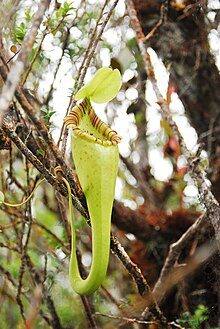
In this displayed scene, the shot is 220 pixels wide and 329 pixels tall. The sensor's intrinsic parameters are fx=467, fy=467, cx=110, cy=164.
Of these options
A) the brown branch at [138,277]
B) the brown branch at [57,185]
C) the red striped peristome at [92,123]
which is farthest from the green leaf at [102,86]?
the brown branch at [138,277]

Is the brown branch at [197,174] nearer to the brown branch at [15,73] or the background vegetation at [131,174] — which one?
the background vegetation at [131,174]

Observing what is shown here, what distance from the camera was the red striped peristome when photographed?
3.55ft

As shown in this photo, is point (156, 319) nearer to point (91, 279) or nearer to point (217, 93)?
point (91, 279)

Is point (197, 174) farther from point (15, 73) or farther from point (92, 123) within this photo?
point (15, 73)

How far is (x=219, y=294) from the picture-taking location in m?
1.36

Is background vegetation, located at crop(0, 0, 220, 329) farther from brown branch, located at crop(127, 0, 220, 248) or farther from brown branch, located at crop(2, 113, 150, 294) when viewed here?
brown branch, located at crop(2, 113, 150, 294)

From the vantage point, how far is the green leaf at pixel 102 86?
43.9 inches

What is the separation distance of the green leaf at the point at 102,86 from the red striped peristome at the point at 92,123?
0.03 metres

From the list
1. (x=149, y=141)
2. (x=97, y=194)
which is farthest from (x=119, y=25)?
(x=97, y=194)

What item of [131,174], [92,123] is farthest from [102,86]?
[131,174]

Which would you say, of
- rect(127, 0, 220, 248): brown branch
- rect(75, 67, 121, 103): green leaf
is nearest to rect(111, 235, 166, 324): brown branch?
rect(127, 0, 220, 248): brown branch

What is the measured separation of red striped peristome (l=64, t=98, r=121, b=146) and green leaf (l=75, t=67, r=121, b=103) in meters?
0.03

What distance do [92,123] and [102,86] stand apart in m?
0.10

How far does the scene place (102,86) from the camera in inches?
44.9
